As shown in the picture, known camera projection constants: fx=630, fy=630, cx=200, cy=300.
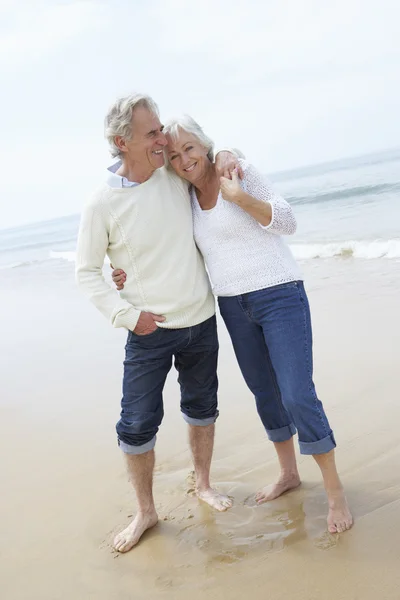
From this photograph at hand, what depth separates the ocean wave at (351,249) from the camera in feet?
29.0

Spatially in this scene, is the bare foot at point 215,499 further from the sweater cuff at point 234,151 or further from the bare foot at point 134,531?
the sweater cuff at point 234,151

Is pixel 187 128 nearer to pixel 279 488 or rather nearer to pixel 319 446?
pixel 319 446

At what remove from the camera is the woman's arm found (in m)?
2.67

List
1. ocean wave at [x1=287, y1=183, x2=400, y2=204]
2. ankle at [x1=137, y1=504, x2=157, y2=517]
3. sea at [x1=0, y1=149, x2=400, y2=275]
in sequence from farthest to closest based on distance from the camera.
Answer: ocean wave at [x1=287, y1=183, x2=400, y2=204] < sea at [x1=0, y1=149, x2=400, y2=275] < ankle at [x1=137, y1=504, x2=157, y2=517]

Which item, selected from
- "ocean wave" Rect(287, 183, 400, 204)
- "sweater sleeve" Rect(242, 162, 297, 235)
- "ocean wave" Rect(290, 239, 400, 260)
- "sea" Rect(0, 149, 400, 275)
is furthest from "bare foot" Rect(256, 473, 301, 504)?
"ocean wave" Rect(287, 183, 400, 204)

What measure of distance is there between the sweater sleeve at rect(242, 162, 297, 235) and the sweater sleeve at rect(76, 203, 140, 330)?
0.67 m

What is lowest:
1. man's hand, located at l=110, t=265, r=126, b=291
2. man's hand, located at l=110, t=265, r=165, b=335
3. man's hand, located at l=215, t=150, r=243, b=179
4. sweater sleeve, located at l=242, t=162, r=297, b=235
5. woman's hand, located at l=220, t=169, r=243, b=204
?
man's hand, located at l=110, t=265, r=165, b=335

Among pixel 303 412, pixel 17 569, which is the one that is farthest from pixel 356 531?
pixel 17 569

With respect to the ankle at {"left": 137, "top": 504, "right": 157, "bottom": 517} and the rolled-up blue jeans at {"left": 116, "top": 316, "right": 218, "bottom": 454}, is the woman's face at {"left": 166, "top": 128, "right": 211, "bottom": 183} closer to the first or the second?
the rolled-up blue jeans at {"left": 116, "top": 316, "right": 218, "bottom": 454}

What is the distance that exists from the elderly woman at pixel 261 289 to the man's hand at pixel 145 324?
0.23 m

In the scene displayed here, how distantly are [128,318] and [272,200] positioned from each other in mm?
818

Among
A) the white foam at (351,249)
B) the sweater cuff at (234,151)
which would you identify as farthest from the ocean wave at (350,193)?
the sweater cuff at (234,151)

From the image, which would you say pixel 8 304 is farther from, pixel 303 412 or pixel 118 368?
pixel 303 412

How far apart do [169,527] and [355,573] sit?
98 cm
